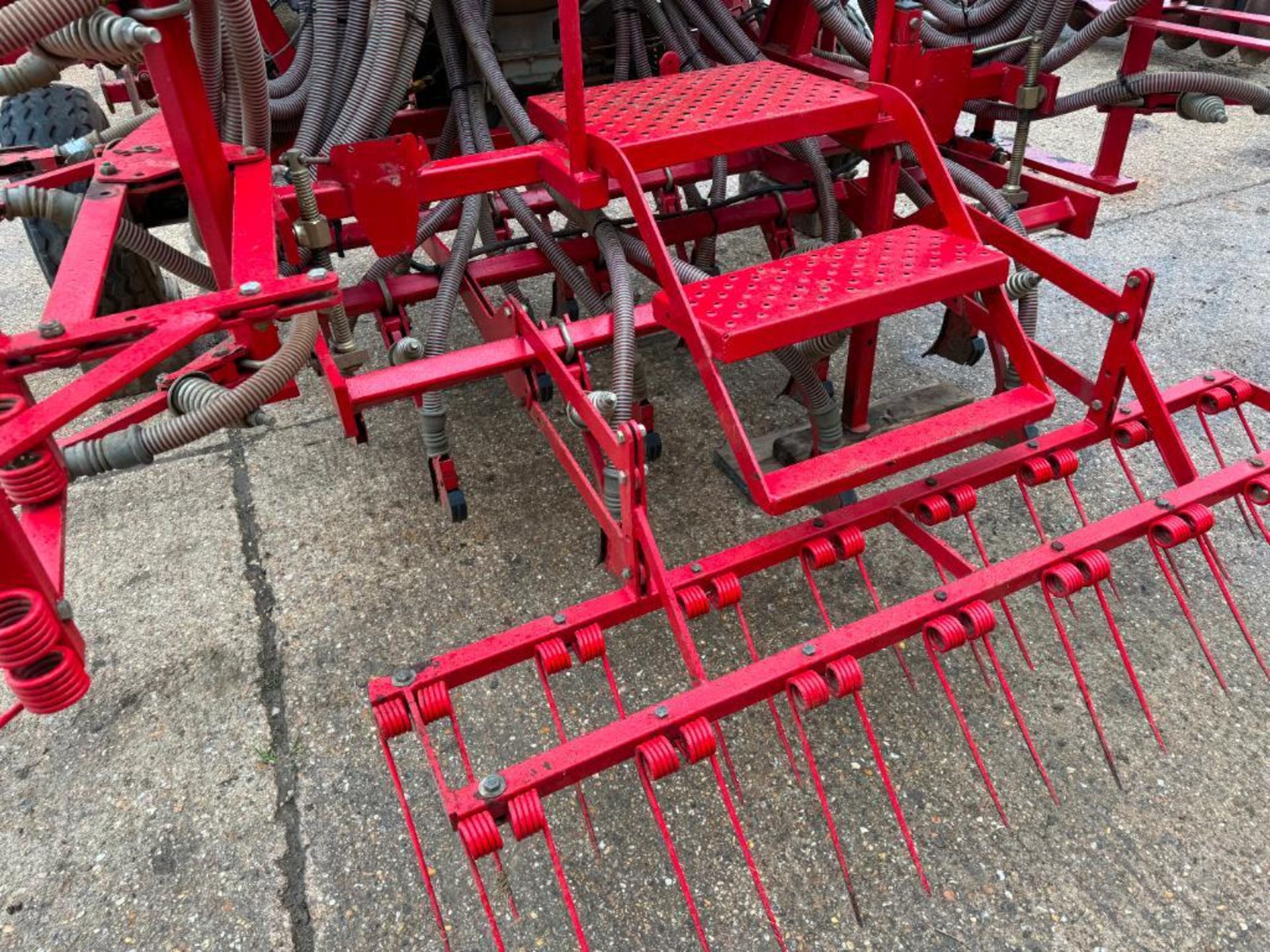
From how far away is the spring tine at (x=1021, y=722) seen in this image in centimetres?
170

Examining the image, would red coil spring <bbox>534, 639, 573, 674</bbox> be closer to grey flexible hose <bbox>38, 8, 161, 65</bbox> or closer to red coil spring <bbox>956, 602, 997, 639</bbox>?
red coil spring <bbox>956, 602, 997, 639</bbox>

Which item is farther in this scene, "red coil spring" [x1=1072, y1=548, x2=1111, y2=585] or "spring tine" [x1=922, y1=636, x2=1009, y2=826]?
"red coil spring" [x1=1072, y1=548, x2=1111, y2=585]

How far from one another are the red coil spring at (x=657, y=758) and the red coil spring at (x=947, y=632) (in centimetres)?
57

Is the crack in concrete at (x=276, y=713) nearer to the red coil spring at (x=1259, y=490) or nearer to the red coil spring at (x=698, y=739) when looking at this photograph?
the red coil spring at (x=698, y=739)

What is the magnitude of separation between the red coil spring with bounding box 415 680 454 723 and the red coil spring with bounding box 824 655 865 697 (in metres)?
0.69

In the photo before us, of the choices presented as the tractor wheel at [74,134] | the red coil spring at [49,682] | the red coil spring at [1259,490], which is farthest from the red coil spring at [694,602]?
the tractor wheel at [74,134]

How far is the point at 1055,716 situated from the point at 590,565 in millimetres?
1244

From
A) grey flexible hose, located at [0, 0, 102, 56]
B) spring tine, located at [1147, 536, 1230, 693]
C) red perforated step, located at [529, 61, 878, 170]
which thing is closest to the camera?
grey flexible hose, located at [0, 0, 102, 56]

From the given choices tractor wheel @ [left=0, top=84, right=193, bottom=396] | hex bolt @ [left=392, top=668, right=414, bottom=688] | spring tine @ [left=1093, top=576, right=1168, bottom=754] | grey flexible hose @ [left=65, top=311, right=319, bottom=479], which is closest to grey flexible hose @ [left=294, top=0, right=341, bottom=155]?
tractor wheel @ [left=0, top=84, right=193, bottom=396]


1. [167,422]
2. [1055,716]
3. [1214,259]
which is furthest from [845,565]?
[1214,259]

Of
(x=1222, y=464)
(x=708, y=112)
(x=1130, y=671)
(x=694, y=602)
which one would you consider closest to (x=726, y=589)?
(x=694, y=602)

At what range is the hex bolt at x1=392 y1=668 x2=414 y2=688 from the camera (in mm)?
1587

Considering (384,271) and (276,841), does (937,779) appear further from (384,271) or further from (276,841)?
(384,271)

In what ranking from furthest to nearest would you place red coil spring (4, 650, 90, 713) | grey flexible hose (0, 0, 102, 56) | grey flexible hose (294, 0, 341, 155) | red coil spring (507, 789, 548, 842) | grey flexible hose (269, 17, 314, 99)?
1. grey flexible hose (269, 17, 314, 99)
2. grey flexible hose (294, 0, 341, 155)
3. red coil spring (507, 789, 548, 842)
4. red coil spring (4, 650, 90, 713)
5. grey flexible hose (0, 0, 102, 56)
